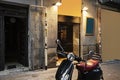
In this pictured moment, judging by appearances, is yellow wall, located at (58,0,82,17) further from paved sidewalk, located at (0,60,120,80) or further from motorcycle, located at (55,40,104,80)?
motorcycle, located at (55,40,104,80)

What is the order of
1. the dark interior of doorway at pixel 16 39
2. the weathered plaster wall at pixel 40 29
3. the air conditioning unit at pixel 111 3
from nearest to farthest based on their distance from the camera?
1. the weathered plaster wall at pixel 40 29
2. the dark interior of doorway at pixel 16 39
3. the air conditioning unit at pixel 111 3

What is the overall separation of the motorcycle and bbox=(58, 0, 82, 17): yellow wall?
542 centimetres

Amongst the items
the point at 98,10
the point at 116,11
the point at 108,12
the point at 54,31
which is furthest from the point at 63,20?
the point at 116,11

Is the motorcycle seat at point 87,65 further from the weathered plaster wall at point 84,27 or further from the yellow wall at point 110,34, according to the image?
the yellow wall at point 110,34

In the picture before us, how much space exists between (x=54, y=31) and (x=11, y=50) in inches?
116

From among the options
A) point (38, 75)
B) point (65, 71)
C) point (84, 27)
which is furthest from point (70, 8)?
point (65, 71)

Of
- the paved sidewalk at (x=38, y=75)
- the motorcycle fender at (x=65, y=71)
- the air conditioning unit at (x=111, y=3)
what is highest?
the air conditioning unit at (x=111, y=3)

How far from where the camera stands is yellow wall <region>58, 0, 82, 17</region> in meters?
10.8

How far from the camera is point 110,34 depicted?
46.0ft

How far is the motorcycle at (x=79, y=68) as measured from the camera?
4.75 m

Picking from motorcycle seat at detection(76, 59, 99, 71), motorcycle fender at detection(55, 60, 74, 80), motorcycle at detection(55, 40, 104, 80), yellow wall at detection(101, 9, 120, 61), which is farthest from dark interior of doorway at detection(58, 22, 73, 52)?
motorcycle fender at detection(55, 60, 74, 80)

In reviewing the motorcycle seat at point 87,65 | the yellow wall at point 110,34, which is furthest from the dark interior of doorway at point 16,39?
the yellow wall at point 110,34

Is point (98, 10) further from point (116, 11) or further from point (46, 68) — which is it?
point (46, 68)

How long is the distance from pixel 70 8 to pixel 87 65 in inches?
244
